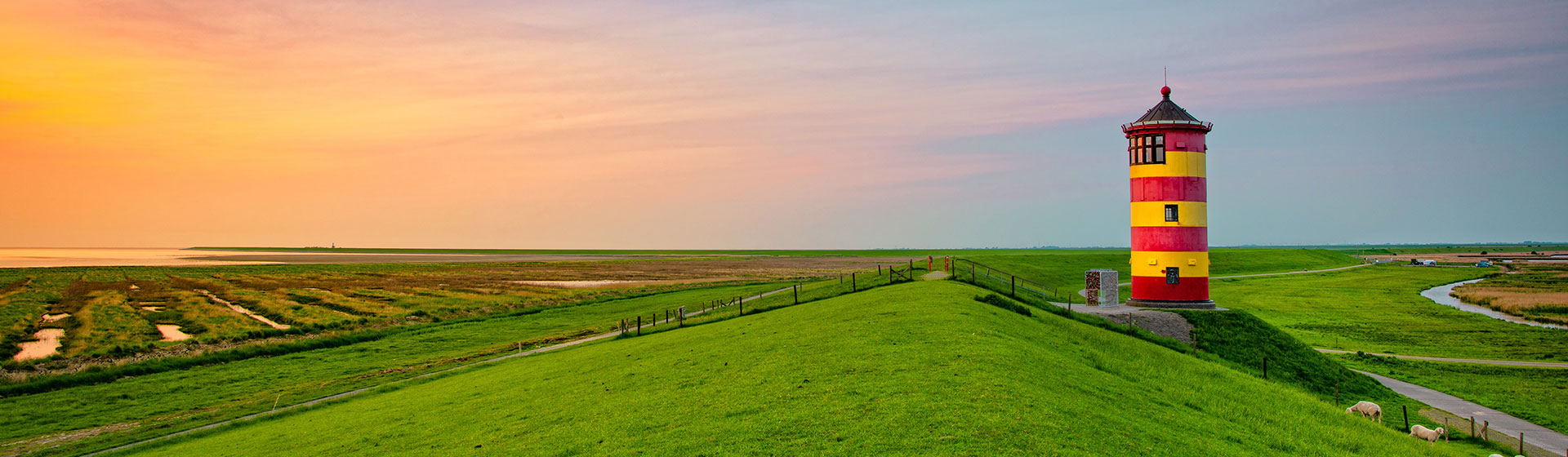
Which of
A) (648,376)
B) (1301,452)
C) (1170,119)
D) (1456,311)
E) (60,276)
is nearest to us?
(1301,452)

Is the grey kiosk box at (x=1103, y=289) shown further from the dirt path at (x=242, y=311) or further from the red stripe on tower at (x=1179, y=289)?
the dirt path at (x=242, y=311)

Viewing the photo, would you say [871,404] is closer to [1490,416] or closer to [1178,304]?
[1178,304]

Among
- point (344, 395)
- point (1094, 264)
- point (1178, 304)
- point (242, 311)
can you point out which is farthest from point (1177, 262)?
point (242, 311)

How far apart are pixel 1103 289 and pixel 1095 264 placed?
60.6 meters

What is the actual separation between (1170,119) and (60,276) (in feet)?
528

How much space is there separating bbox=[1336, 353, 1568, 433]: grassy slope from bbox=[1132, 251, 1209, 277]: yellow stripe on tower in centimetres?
966

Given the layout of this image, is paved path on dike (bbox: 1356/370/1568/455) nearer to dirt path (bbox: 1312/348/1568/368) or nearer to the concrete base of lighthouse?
dirt path (bbox: 1312/348/1568/368)

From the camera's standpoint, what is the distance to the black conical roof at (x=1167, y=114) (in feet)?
114

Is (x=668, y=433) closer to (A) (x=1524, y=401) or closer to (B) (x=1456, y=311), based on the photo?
(A) (x=1524, y=401)

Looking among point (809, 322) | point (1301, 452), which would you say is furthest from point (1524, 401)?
point (809, 322)

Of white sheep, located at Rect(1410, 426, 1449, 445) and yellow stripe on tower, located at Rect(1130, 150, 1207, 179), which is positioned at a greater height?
yellow stripe on tower, located at Rect(1130, 150, 1207, 179)

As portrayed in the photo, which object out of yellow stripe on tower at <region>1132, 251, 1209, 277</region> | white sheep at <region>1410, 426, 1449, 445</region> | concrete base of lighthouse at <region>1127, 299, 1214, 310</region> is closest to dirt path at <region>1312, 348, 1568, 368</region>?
concrete base of lighthouse at <region>1127, 299, 1214, 310</region>

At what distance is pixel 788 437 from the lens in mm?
12945

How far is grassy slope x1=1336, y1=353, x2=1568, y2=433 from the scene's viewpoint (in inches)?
1119
